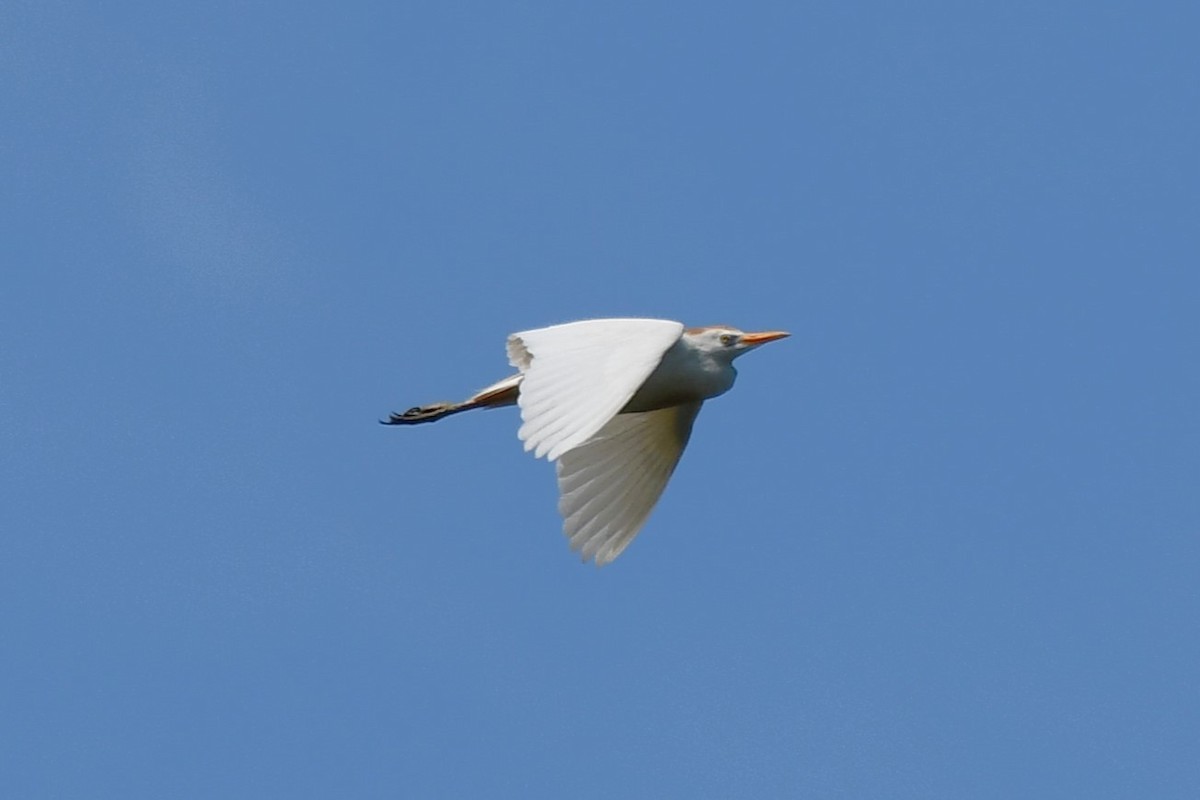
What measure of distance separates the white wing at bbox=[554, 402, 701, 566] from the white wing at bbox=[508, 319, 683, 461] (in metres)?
1.77

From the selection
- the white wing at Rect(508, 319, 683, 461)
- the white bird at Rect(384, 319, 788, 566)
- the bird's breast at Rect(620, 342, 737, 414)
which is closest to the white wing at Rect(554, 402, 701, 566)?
the white bird at Rect(384, 319, 788, 566)

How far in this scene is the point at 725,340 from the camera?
16.0 meters

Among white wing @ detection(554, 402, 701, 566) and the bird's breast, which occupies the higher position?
the bird's breast

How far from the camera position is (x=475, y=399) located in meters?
16.2

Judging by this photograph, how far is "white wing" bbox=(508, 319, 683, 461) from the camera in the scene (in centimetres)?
1266

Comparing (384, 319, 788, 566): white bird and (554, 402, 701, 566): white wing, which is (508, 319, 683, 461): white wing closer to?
(384, 319, 788, 566): white bird

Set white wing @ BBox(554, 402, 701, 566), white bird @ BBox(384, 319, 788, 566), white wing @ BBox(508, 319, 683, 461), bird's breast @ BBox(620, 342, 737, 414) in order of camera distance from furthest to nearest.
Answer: white wing @ BBox(554, 402, 701, 566) → bird's breast @ BBox(620, 342, 737, 414) → white bird @ BBox(384, 319, 788, 566) → white wing @ BBox(508, 319, 683, 461)

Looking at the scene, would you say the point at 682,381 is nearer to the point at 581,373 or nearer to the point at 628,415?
the point at 628,415

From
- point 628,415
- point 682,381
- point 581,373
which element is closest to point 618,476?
point 628,415

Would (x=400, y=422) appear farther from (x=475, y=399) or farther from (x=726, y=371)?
(x=726, y=371)

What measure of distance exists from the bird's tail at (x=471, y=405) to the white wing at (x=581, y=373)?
1250 mm

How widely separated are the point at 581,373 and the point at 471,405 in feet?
10.3

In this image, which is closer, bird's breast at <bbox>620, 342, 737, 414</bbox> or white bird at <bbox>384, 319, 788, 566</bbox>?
Answer: white bird at <bbox>384, 319, 788, 566</bbox>

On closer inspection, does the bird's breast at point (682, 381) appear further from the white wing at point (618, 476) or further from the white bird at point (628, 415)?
the white wing at point (618, 476)
